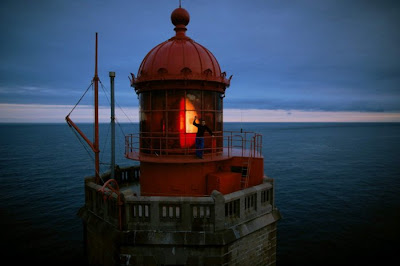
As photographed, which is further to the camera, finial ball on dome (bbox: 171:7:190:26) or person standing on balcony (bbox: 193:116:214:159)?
finial ball on dome (bbox: 171:7:190:26)

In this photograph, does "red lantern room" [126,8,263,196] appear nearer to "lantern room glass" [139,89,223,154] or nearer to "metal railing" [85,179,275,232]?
"lantern room glass" [139,89,223,154]

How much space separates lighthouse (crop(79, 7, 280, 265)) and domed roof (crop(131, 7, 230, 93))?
40 mm

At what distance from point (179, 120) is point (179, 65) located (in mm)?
2125

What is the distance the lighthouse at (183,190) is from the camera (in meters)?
8.27

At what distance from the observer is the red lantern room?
33.5ft

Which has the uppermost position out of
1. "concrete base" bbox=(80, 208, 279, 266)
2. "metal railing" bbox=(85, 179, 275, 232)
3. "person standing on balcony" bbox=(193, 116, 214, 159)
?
"person standing on balcony" bbox=(193, 116, 214, 159)

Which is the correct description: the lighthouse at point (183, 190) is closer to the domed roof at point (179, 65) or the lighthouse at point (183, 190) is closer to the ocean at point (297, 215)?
the domed roof at point (179, 65)

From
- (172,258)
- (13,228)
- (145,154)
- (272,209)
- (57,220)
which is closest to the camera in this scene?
(172,258)

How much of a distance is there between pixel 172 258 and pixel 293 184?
25.9 meters

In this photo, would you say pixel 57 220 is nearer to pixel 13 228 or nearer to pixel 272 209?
pixel 13 228

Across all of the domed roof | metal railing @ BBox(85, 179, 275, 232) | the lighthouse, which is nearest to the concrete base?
the lighthouse

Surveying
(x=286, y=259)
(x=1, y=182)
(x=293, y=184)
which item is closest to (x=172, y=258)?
(x=286, y=259)

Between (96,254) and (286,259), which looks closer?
(96,254)

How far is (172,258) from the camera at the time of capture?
8.25 meters
